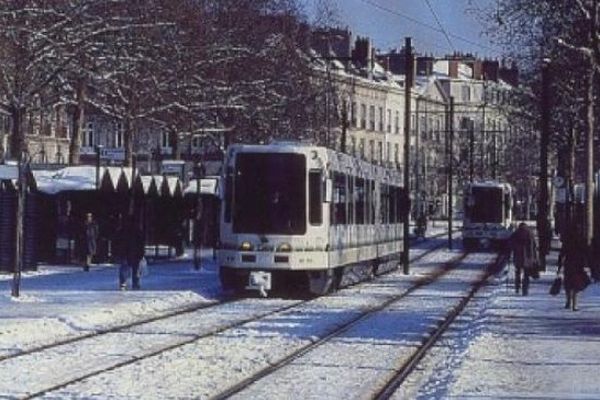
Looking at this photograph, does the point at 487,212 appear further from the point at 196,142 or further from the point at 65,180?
the point at 65,180

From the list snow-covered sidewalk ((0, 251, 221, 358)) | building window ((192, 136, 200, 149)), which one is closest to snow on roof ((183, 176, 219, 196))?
snow-covered sidewalk ((0, 251, 221, 358))

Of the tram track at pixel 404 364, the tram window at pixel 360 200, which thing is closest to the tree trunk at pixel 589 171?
the tram track at pixel 404 364

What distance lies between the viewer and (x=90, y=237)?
50.2 m

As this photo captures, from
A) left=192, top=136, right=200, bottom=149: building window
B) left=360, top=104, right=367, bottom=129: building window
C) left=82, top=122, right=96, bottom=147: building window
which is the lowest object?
left=192, top=136, right=200, bottom=149: building window

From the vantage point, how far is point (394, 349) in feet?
85.0

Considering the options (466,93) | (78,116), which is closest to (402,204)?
(78,116)

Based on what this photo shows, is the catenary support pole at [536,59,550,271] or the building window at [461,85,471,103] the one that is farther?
the building window at [461,85,471,103]

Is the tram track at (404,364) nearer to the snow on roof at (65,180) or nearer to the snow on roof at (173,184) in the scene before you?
the snow on roof at (65,180)

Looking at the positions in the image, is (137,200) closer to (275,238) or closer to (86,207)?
(86,207)

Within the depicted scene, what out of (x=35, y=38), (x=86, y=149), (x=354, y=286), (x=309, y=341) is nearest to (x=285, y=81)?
(x=354, y=286)

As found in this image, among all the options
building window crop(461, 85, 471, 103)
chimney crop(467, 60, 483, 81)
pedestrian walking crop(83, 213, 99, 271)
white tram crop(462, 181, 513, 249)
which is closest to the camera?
pedestrian walking crop(83, 213, 99, 271)

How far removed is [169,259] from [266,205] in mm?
23169

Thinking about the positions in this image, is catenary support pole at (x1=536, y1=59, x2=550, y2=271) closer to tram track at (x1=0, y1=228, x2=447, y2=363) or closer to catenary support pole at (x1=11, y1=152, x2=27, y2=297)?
tram track at (x1=0, y1=228, x2=447, y2=363)

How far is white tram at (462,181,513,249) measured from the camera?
84.5 m
